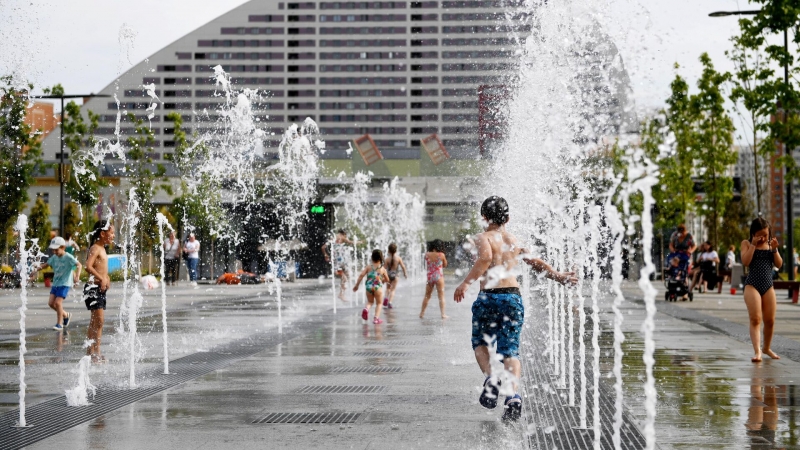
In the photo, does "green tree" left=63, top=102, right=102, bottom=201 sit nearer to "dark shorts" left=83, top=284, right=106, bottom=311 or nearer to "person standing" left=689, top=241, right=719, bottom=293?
"person standing" left=689, top=241, right=719, bottom=293

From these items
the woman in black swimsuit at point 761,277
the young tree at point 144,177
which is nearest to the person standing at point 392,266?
the woman in black swimsuit at point 761,277

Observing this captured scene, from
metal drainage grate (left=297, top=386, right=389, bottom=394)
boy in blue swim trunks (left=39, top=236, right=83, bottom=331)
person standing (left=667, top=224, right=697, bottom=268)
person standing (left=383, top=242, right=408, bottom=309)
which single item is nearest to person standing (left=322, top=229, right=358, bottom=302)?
person standing (left=383, top=242, right=408, bottom=309)

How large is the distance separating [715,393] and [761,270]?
3175 millimetres

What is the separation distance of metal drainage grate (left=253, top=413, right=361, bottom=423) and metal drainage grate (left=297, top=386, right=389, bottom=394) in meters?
1.25

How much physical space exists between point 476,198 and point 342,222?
26.9ft

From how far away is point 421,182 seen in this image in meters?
83.5

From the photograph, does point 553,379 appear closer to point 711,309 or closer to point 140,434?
point 140,434

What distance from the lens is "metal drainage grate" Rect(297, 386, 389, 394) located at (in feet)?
30.3

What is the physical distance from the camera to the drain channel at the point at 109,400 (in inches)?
284

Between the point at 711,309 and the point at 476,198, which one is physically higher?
the point at 476,198

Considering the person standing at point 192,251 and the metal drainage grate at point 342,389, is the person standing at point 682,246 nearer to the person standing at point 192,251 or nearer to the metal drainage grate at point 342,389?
the metal drainage grate at point 342,389

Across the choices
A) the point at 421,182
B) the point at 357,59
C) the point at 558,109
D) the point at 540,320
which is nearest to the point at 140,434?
the point at 540,320

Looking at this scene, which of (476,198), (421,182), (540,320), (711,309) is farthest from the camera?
(421,182)

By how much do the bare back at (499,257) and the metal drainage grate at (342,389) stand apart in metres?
1.84
